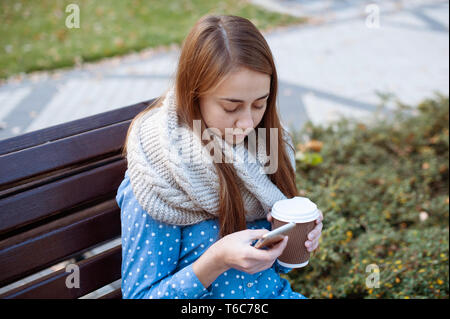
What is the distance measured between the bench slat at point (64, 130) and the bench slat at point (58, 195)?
16 centimetres

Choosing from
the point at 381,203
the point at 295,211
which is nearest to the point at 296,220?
the point at 295,211

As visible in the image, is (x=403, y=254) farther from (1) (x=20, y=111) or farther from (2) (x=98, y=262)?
(1) (x=20, y=111)

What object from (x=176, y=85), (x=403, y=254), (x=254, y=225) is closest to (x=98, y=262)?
(x=254, y=225)

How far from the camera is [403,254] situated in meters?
2.37

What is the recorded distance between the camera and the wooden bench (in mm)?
1390

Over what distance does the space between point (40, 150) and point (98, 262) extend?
0.44 m

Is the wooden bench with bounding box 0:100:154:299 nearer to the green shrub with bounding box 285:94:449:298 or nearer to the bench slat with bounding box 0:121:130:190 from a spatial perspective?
the bench slat with bounding box 0:121:130:190

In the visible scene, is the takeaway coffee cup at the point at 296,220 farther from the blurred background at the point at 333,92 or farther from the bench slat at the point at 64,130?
the bench slat at the point at 64,130

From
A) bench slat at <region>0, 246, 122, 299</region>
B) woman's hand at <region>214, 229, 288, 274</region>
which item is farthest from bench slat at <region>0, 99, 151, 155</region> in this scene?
woman's hand at <region>214, 229, 288, 274</region>

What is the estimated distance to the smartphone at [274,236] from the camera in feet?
3.65

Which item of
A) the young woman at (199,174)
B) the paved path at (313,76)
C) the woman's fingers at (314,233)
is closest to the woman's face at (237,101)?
the young woman at (199,174)

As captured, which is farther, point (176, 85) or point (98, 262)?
point (98, 262)
